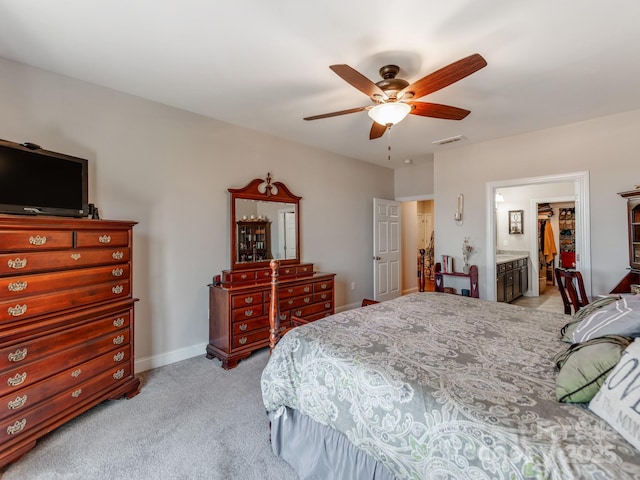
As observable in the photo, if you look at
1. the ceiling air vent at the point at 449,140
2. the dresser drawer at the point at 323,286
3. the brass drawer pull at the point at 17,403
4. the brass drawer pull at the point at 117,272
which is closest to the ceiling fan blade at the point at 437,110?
the ceiling air vent at the point at 449,140

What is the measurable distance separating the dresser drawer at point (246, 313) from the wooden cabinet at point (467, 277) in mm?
2693

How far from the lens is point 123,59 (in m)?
2.29


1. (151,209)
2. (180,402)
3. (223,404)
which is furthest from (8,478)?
(151,209)

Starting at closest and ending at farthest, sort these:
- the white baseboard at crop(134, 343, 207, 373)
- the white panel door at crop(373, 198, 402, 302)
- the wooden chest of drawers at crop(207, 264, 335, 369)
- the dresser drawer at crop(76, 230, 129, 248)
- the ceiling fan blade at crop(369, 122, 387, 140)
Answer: the dresser drawer at crop(76, 230, 129, 248) < the ceiling fan blade at crop(369, 122, 387, 140) < the white baseboard at crop(134, 343, 207, 373) < the wooden chest of drawers at crop(207, 264, 335, 369) < the white panel door at crop(373, 198, 402, 302)

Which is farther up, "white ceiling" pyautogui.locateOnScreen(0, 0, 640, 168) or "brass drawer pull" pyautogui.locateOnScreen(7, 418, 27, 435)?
"white ceiling" pyautogui.locateOnScreen(0, 0, 640, 168)

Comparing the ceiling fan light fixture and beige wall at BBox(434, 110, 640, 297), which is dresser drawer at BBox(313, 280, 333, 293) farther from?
the ceiling fan light fixture

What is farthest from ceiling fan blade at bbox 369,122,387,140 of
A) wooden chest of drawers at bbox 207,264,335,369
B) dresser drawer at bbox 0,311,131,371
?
dresser drawer at bbox 0,311,131,371

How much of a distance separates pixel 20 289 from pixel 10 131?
1.36 meters

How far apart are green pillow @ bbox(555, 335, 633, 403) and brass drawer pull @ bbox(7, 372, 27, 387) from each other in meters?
2.74

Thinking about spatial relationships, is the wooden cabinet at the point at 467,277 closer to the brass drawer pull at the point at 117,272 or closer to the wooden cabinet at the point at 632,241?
the wooden cabinet at the point at 632,241

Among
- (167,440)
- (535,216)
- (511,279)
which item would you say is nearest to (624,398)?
(167,440)

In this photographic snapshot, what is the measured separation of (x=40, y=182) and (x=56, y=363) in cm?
125

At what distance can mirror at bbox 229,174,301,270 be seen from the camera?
362cm

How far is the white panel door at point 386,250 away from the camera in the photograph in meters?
5.27
